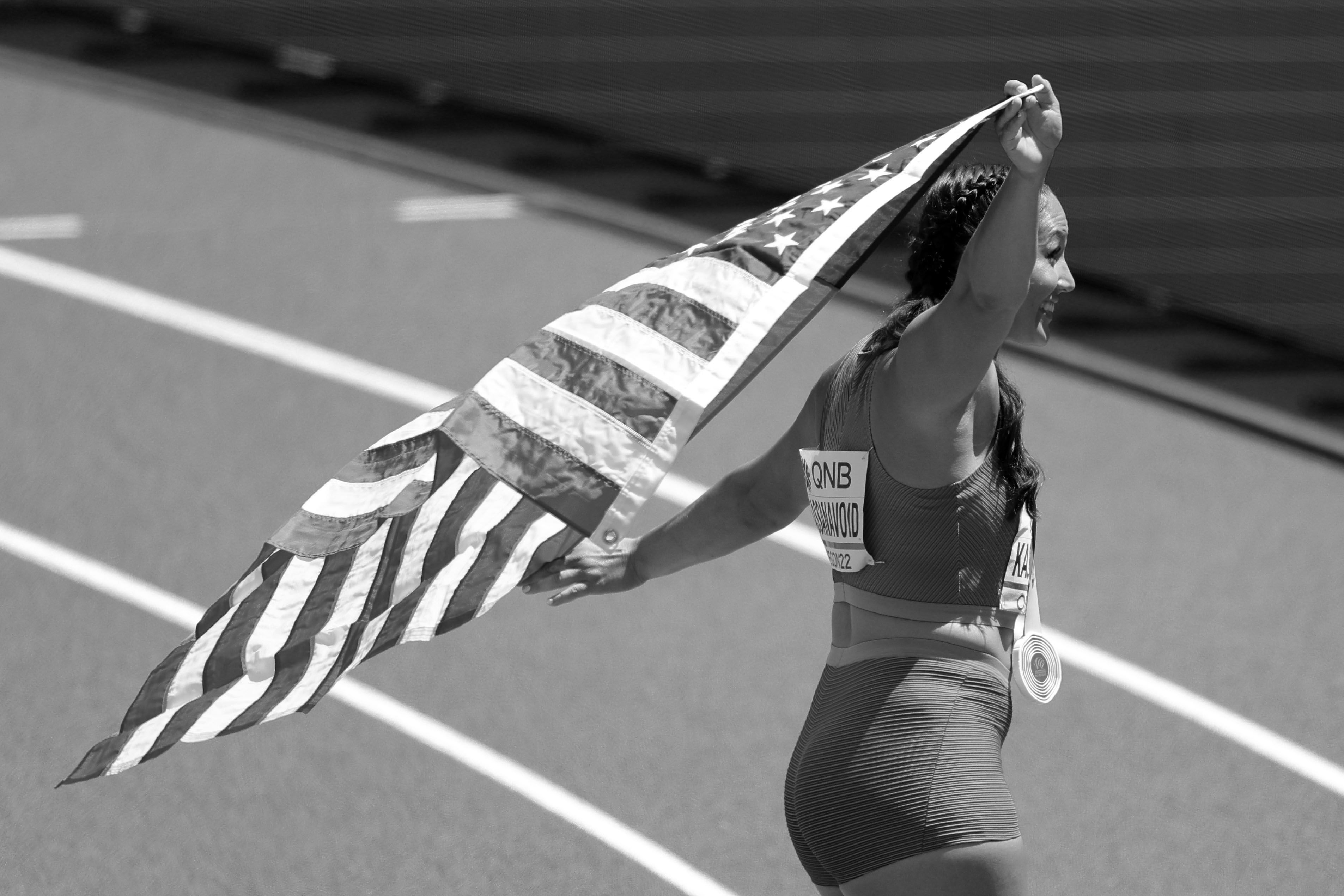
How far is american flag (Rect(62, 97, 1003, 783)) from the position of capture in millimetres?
3227

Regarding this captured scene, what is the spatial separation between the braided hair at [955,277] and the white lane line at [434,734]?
234 centimetres

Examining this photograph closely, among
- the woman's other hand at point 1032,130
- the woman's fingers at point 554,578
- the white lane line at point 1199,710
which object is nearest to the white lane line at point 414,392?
the white lane line at point 1199,710

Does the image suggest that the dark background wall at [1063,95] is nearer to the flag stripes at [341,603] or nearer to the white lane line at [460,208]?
the white lane line at [460,208]

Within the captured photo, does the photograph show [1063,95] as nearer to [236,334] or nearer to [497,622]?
[497,622]

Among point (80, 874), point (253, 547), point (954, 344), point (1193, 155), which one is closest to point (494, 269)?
point (253, 547)

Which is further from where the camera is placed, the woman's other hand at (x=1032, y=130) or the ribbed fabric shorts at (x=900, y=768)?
the ribbed fabric shorts at (x=900, y=768)

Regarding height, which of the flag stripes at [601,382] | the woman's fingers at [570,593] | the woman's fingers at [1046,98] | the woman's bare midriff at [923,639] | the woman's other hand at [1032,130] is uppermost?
the woman's fingers at [1046,98]

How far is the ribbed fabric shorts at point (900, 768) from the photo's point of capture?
9.52 feet

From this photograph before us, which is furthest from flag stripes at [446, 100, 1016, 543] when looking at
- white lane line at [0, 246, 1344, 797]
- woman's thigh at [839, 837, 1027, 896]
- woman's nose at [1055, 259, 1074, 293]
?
white lane line at [0, 246, 1344, 797]

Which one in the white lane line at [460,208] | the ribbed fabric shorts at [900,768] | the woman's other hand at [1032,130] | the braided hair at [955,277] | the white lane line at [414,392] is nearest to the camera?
the woman's other hand at [1032,130]

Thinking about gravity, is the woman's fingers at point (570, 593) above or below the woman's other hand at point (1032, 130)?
below

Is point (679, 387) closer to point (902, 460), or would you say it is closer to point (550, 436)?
point (550, 436)

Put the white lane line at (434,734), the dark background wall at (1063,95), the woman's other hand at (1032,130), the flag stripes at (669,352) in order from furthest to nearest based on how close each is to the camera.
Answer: the dark background wall at (1063,95), the white lane line at (434,734), the flag stripes at (669,352), the woman's other hand at (1032,130)

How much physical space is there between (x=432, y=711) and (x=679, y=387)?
2916 mm
